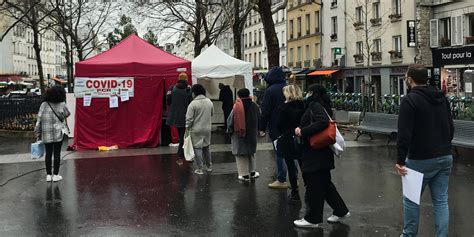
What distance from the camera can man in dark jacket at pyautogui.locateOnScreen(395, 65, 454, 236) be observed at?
16.3 feet

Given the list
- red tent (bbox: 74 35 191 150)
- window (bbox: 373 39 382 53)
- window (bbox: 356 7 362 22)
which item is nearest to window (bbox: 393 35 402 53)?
window (bbox: 373 39 382 53)

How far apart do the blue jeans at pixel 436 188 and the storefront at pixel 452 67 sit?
1079 inches

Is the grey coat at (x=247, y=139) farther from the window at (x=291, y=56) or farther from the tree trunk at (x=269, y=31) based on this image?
the window at (x=291, y=56)

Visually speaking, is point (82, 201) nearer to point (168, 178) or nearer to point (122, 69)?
point (168, 178)

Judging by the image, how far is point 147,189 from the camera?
880cm

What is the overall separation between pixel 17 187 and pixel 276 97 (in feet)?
15.8

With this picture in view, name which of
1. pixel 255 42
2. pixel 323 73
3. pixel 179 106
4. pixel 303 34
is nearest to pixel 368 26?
pixel 323 73

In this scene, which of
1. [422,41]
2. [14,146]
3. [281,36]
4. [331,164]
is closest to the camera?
[331,164]

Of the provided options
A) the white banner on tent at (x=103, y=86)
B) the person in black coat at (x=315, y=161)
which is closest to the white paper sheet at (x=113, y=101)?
the white banner on tent at (x=103, y=86)

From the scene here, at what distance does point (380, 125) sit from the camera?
585 inches

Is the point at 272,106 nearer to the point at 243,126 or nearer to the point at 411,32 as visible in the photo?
the point at 243,126

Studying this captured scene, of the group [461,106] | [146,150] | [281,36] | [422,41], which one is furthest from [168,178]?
[281,36]

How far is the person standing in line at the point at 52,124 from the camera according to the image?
9352 millimetres

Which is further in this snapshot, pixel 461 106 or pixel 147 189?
pixel 461 106
